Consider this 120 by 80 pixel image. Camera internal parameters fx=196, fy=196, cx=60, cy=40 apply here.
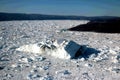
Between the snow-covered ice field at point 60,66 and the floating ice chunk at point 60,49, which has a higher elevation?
the floating ice chunk at point 60,49

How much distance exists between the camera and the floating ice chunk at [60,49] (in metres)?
6.86

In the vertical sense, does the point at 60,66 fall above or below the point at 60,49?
below

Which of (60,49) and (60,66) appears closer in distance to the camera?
(60,66)

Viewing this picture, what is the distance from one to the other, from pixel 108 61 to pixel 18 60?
3.09 meters

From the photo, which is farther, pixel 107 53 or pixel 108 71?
pixel 107 53

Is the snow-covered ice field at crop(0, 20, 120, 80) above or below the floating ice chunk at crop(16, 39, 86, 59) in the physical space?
below

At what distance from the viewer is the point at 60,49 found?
6.99 meters

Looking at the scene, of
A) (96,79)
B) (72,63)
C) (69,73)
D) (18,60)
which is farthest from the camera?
(18,60)

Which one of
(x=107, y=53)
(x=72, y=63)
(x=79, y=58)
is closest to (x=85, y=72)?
(x=72, y=63)

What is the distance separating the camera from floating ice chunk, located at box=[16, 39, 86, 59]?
6.86 meters

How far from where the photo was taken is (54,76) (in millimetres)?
5316

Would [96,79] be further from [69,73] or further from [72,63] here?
[72,63]

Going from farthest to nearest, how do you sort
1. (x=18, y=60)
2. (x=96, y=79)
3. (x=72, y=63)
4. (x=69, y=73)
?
1. (x=18, y=60)
2. (x=72, y=63)
3. (x=69, y=73)
4. (x=96, y=79)

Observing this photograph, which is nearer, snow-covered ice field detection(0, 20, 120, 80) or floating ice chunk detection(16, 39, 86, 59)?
snow-covered ice field detection(0, 20, 120, 80)
